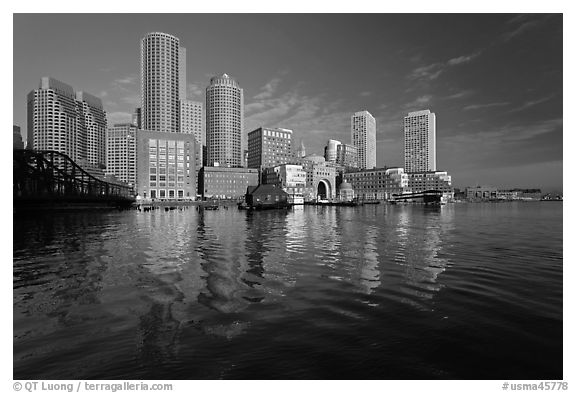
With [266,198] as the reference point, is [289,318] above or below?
below

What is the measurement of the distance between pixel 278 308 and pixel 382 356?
436cm

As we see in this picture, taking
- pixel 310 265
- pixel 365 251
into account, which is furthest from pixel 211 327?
pixel 365 251

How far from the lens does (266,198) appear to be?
401 ft

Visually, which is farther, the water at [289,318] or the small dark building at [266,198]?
the small dark building at [266,198]

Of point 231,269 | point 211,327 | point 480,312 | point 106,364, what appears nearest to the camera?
point 106,364

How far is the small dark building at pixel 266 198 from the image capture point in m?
119

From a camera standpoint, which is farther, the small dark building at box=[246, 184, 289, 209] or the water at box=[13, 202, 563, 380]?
the small dark building at box=[246, 184, 289, 209]

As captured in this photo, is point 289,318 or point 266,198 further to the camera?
point 266,198

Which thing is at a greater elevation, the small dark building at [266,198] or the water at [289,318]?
the small dark building at [266,198]

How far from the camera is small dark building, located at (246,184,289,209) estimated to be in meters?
119

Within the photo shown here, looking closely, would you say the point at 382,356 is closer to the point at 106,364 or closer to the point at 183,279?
the point at 106,364

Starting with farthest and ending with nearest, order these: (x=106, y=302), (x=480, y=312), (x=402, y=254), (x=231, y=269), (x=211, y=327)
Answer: (x=402, y=254), (x=231, y=269), (x=106, y=302), (x=480, y=312), (x=211, y=327)

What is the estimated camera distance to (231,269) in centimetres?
1761

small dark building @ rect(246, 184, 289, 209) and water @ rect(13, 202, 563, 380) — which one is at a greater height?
small dark building @ rect(246, 184, 289, 209)
